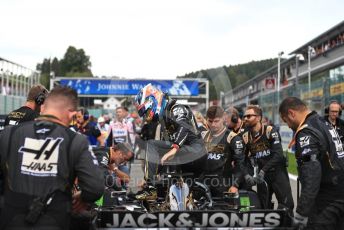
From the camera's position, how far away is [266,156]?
7582 millimetres

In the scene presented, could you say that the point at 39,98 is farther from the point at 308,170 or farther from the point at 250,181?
the point at 308,170

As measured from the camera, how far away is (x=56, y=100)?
4.04 m

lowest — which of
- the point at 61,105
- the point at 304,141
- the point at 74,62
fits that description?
the point at 304,141

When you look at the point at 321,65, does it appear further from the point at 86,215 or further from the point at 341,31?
the point at 86,215

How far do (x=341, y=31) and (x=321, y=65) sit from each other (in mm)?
4660

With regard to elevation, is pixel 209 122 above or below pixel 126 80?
below

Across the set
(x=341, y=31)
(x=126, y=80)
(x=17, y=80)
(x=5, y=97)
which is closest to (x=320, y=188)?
(x=5, y=97)

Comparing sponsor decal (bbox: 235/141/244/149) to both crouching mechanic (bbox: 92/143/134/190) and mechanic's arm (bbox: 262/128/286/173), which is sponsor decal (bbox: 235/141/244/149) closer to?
mechanic's arm (bbox: 262/128/286/173)

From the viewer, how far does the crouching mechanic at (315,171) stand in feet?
15.6

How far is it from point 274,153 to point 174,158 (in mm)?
2692

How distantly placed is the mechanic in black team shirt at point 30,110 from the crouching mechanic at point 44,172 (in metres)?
2.47

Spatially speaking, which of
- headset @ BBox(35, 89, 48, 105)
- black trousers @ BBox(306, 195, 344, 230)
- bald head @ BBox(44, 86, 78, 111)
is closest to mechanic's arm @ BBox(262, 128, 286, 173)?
black trousers @ BBox(306, 195, 344, 230)

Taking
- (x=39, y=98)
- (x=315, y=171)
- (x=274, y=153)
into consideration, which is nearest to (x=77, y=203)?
(x=315, y=171)

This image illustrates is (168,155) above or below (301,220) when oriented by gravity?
above
